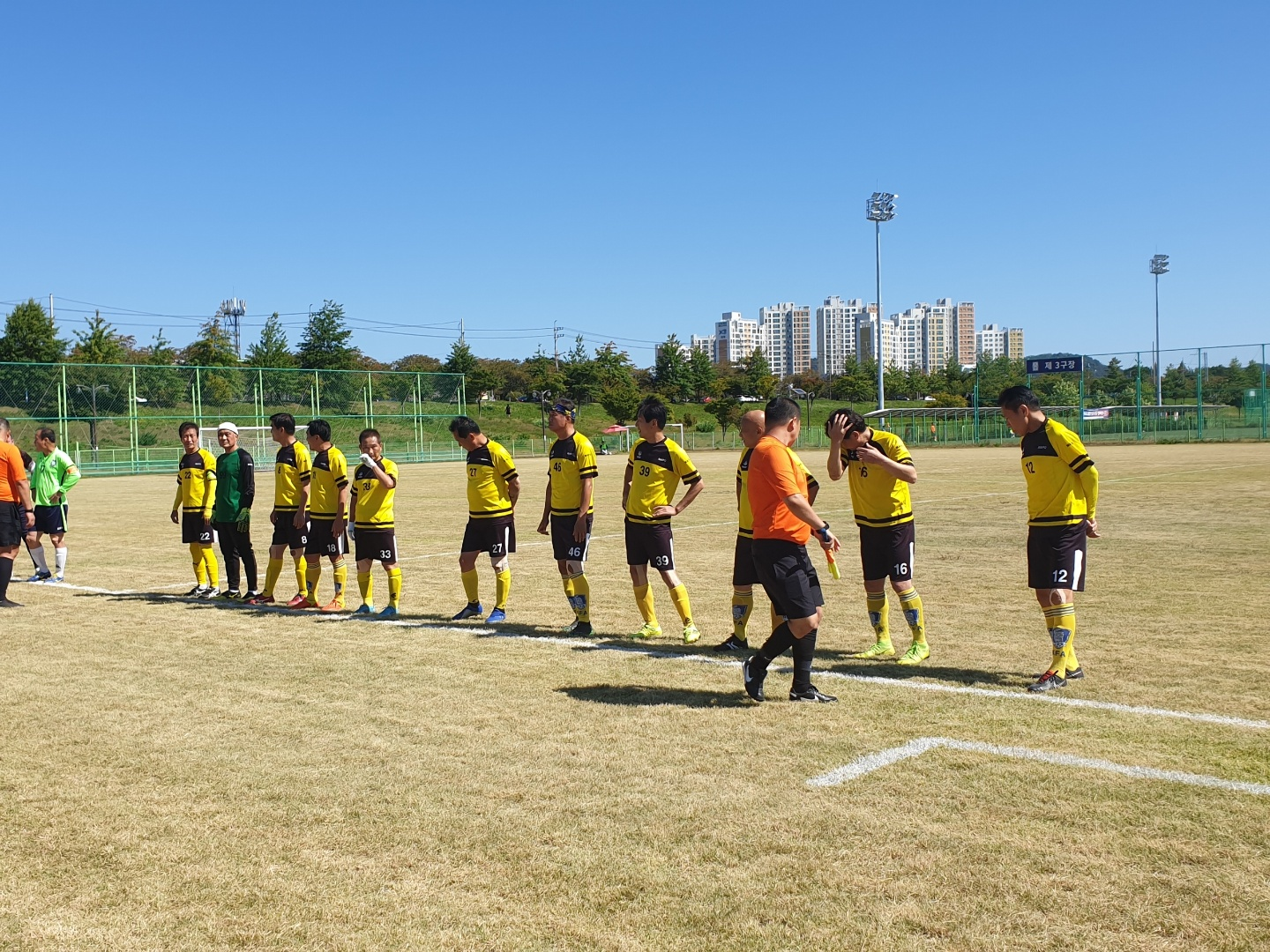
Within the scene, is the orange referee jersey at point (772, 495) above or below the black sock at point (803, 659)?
A: above

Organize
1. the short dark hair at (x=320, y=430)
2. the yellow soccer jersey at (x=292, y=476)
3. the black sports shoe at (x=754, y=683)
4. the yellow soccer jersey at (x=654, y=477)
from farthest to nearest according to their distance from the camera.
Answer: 1. the yellow soccer jersey at (x=292, y=476)
2. the short dark hair at (x=320, y=430)
3. the yellow soccer jersey at (x=654, y=477)
4. the black sports shoe at (x=754, y=683)

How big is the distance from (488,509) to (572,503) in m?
1.04

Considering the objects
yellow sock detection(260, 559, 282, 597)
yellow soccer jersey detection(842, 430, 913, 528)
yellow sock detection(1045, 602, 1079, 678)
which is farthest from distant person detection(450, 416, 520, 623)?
yellow sock detection(1045, 602, 1079, 678)

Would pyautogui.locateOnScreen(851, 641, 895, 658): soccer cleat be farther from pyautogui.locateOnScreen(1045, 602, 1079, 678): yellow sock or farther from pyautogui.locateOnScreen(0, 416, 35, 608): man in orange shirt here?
pyautogui.locateOnScreen(0, 416, 35, 608): man in orange shirt

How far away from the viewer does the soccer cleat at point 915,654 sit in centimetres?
799

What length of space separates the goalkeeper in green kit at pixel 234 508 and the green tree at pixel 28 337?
2226 inches

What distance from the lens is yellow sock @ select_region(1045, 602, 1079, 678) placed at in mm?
7215

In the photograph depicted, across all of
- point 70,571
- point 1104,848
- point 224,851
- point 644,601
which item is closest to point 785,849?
point 1104,848

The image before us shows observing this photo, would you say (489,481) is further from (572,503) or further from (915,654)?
(915,654)

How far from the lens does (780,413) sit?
22.5 feet

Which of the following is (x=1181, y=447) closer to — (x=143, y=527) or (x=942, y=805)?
(x=143, y=527)

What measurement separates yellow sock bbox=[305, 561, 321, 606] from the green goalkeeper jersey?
5227mm

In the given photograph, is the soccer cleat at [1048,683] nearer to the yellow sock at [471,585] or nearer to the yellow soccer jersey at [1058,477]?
the yellow soccer jersey at [1058,477]

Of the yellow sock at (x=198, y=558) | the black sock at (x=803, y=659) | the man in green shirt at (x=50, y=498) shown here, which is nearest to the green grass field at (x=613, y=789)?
the black sock at (x=803, y=659)
